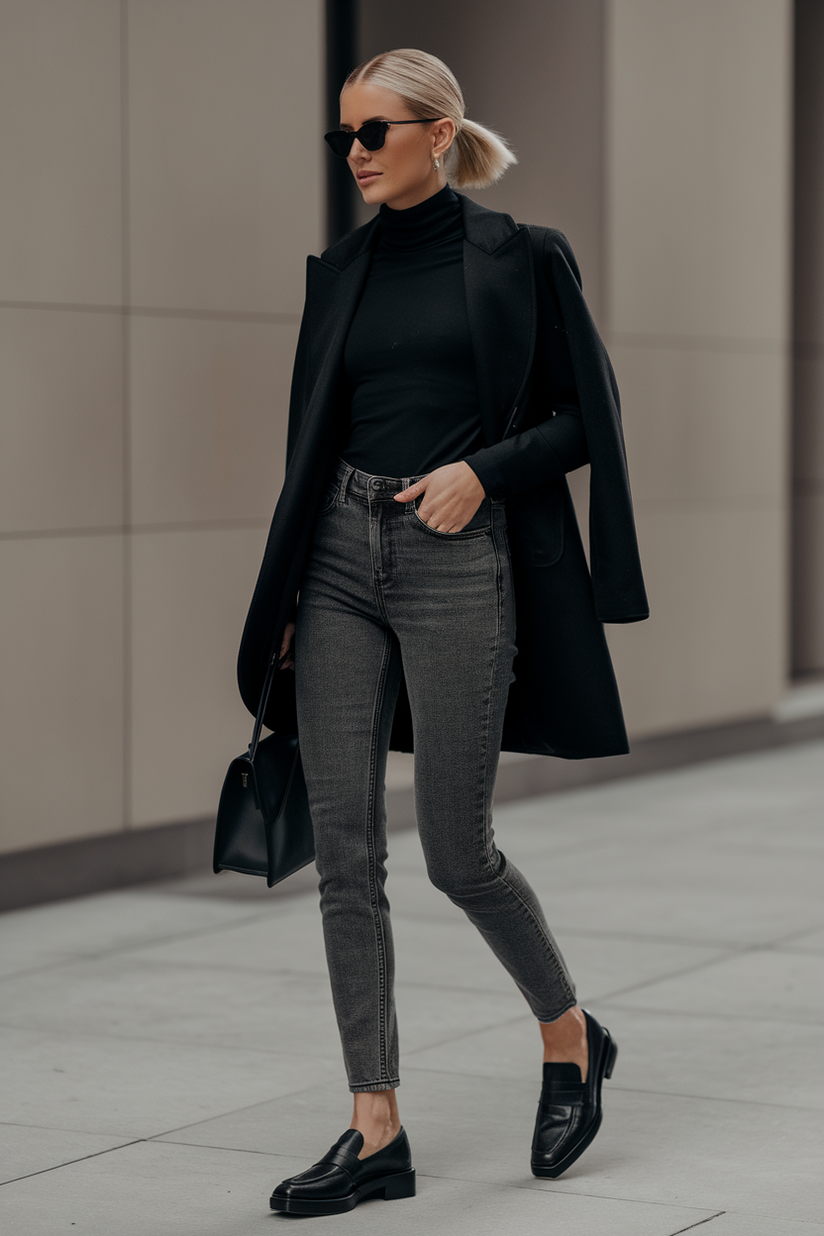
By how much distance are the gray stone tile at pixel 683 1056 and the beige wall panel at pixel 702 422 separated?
5.28 metres

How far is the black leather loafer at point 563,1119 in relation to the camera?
4.27 metres

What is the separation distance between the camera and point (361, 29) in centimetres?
1091

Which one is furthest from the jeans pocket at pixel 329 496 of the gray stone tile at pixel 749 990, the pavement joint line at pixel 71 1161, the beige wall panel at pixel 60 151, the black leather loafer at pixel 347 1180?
the beige wall panel at pixel 60 151

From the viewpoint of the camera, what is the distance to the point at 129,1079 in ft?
16.8

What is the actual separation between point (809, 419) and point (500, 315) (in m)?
11.6

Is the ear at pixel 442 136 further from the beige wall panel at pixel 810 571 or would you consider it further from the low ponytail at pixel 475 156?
the beige wall panel at pixel 810 571

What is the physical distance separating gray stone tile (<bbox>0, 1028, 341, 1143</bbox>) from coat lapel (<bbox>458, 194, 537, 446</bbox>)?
1.80 m

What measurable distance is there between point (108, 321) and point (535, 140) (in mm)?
3778

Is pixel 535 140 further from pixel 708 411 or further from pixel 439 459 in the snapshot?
pixel 439 459

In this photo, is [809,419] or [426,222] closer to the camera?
[426,222]

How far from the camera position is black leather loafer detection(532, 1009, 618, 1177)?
14.0ft

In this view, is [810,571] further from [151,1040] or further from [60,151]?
[151,1040]

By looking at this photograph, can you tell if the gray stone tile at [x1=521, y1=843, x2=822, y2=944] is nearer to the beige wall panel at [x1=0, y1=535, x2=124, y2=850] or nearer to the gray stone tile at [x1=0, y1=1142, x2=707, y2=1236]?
the beige wall panel at [x1=0, y1=535, x2=124, y2=850]

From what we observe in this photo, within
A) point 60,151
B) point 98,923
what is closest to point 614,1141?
point 98,923
